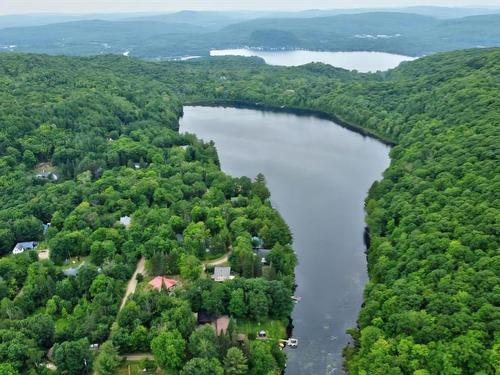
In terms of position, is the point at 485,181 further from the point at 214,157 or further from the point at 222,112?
the point at 222,112

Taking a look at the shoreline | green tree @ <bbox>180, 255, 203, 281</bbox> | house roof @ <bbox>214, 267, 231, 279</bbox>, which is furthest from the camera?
the shoreline

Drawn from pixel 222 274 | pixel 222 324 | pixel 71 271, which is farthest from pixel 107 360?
pixel 71 271

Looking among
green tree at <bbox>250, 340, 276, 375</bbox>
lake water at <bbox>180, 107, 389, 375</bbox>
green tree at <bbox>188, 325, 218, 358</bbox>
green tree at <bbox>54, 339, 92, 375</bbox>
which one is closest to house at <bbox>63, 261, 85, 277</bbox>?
green tree at <bbox>54, 339, 92, 375</bbox>

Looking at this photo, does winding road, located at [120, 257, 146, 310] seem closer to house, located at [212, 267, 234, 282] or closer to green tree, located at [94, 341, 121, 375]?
green tree, located at [94, 341, 121, 375]

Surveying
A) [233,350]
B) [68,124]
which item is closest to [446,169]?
[233,350]

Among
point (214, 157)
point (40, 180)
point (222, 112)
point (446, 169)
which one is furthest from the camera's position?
point (222, 112)

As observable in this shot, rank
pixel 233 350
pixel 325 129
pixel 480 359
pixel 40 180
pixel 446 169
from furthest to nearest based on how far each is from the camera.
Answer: pixel 325 129 → pixel 40 180 → pixel 446 169 → pixel 233 350 → pixel 480 359
